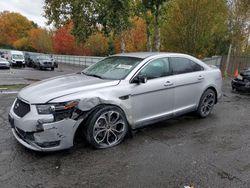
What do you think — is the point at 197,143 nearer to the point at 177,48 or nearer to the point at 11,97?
the point at 11,97

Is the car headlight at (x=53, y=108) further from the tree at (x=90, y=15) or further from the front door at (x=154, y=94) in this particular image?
the tree at (x=90, y=15)

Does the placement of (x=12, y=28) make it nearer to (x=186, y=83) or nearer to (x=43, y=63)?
(x=43, y=63)

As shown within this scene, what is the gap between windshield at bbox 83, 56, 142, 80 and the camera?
4.41m

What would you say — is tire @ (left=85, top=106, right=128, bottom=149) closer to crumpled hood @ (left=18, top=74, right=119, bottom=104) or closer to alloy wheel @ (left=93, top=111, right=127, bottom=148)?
alloy wheel @ (left=93, top=111, right=127, bottom=148)

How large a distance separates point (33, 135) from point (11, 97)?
4.73 meters

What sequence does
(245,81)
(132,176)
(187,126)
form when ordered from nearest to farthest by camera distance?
(132,176) → (187,126) → (245,81)

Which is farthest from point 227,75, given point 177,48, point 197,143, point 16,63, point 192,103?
point 16,63

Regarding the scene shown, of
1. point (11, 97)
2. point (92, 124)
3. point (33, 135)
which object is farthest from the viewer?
point (11, 97)

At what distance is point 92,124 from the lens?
12.3 feet

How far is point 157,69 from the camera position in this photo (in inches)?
185

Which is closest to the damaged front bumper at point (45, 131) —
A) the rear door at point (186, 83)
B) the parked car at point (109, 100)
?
the parked car at point (109, 100)

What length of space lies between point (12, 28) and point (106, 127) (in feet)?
264

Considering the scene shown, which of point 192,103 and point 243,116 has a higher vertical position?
point 192,103

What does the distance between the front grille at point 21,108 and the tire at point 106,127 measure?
0.93 m
